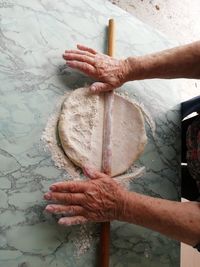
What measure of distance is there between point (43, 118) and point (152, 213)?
442 mm

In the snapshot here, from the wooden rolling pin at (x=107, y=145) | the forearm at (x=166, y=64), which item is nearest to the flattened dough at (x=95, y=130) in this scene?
the wooden rolling pin at (x=107, y=145)

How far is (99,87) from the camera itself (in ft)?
3.41

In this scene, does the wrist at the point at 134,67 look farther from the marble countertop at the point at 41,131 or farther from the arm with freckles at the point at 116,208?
the arm with freckles at the point at 116,208

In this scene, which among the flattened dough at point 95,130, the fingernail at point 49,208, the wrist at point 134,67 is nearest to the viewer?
the fingernail at point 49,208

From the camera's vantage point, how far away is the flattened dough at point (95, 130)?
3.20ft

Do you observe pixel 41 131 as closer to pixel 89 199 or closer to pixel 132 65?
pixel 89 199

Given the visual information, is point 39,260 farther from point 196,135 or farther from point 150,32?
point 150,32

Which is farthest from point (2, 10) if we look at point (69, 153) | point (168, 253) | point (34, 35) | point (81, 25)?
point (168, 253)

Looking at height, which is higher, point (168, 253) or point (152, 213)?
point (152, 213)

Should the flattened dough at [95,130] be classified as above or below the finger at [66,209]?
above

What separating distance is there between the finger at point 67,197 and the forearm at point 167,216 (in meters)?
0.14

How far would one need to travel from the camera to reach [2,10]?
97 cm

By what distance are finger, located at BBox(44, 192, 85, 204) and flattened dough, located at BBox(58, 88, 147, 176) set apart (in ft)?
0.45

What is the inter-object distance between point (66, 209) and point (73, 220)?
5cm
